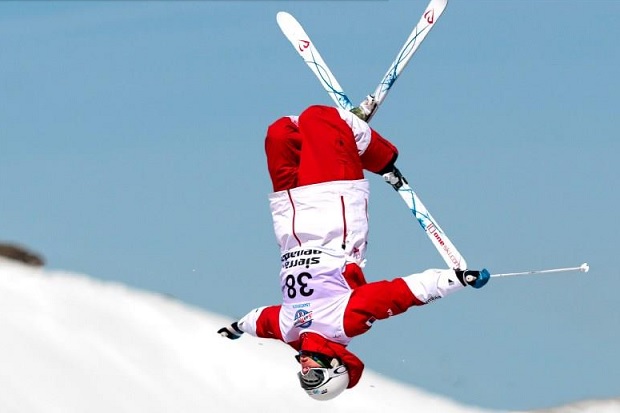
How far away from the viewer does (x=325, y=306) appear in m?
15.7

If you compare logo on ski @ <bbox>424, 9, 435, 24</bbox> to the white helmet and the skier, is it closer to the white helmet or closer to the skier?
the skier

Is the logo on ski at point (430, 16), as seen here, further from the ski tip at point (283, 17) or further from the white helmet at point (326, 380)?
the white helmet at point (326, 380)

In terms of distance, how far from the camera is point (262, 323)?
1645 centimetres

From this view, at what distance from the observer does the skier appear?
15.6m

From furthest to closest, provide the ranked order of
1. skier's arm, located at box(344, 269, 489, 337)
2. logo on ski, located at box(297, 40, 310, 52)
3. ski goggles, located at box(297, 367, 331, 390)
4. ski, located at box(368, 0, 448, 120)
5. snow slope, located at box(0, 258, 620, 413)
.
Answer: snow slope, located at box(0, 258, 620, 413)
logo on ski, located at box(297, 40, 310, 52)
ski, located at box(368, 0, 448, 120)
ski goggles, located at box(297, 367, 331, 390)
skier's arm, located at box(344, 269, 489, 337)

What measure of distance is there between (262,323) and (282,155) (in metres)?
1.83

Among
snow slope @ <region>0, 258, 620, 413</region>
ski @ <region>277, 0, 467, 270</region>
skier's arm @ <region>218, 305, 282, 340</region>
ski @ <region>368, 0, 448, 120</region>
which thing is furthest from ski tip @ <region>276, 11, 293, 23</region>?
snow slope @ <region>0, 258, 620, 413</region>

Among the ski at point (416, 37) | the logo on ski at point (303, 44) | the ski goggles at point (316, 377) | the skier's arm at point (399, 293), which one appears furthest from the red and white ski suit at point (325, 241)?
the logo on ski at point (303, 44)

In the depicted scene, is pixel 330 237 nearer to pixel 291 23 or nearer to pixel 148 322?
pixel 291 23

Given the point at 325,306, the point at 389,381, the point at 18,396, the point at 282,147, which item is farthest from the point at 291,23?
the point at 389,381

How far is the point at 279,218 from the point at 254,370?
449 inches

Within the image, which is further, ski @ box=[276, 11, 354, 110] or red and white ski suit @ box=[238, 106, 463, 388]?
ski @ box=[276, 11, 354, 110]

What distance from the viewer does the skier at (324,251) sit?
15.6 meters

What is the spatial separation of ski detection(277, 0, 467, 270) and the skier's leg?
131 centimetres
